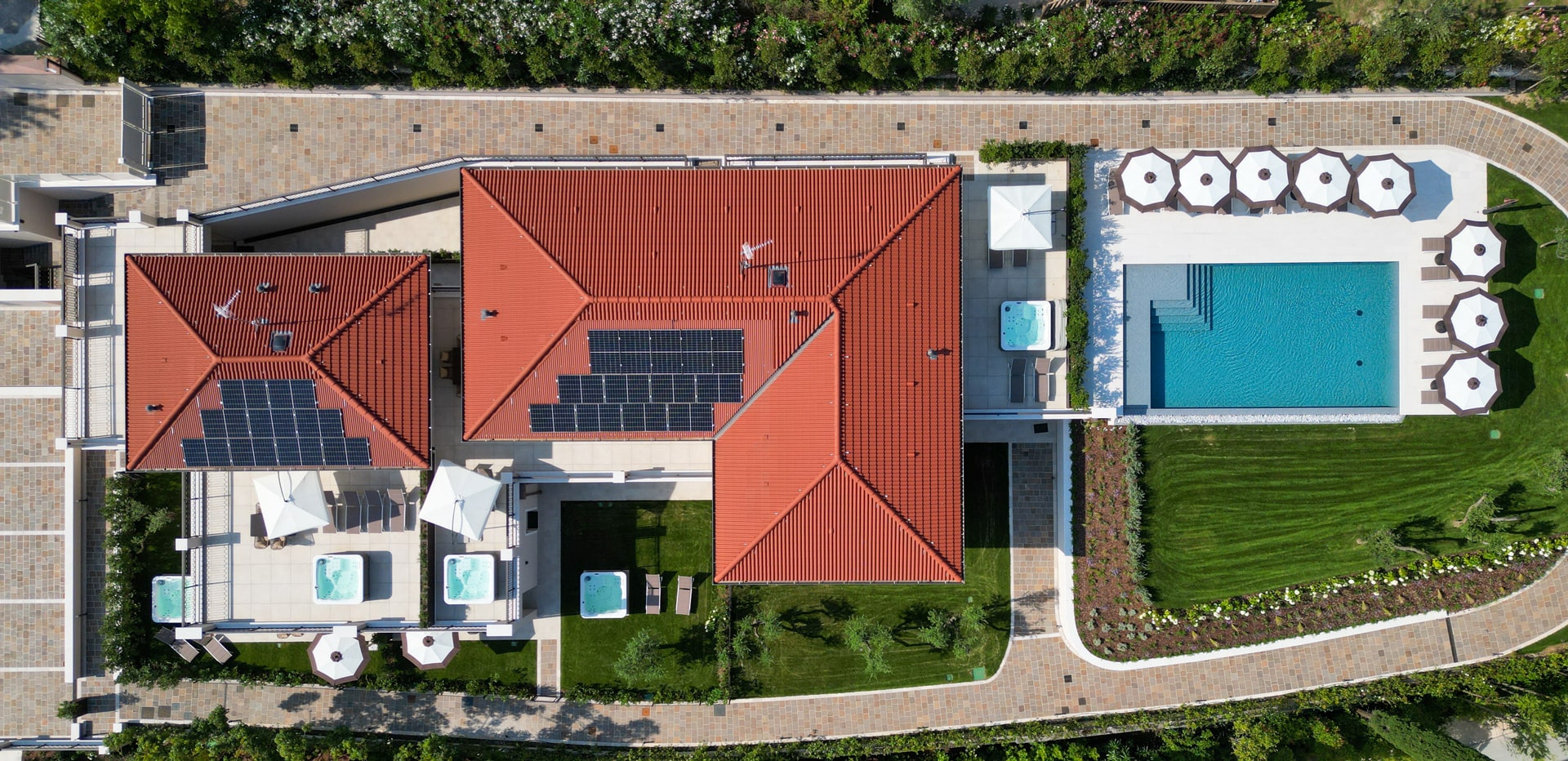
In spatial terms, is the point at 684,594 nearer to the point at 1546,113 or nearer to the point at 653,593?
the point at 653,593

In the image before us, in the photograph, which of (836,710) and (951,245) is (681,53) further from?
(836,710)

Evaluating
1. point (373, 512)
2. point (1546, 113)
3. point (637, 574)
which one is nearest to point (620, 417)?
point (637, 574)

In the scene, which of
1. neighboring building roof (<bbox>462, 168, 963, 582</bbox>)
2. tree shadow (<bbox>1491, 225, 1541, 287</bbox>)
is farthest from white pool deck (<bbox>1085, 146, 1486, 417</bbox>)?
neighboring building roof (<bbox>462, 168, 963, 582</bbox>)

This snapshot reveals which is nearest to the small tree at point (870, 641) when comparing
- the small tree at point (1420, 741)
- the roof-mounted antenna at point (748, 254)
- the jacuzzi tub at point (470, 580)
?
the jacuzzi tub at point (470, 580)

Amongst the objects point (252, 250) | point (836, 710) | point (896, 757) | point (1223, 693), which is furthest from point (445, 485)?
point (1223, 693)

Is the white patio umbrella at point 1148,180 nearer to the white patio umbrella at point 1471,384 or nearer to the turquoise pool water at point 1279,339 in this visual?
the turquoise pool water at point 1279,339

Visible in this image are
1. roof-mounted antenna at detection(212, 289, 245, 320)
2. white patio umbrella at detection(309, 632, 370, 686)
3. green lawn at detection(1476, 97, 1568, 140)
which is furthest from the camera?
green lawn at detection(1476, 97, 1568, 140)

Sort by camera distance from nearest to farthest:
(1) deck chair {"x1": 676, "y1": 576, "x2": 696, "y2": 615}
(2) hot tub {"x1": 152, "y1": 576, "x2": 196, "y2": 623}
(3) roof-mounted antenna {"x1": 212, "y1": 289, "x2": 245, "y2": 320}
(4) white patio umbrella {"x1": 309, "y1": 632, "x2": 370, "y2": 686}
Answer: (3) roof-mounted antenna {"x1": 212, "y1": 289, "x2": 245, "y2": 320} → (4) white patio umbrella {"x1": 309, "y1": 632, "x2": 370, "y2": 686} → (2) hot tub {"x1": 152, "y1": 576, "x2": 196, "y2": 623} → (1) deck chair {"x1": 676, "y1": 576, "x2": 696, "y2": 615}

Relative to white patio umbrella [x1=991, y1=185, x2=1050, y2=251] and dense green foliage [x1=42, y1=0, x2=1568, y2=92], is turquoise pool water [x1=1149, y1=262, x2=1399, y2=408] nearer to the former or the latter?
white patio umbrella [x1=991, y1=185, x2=1050, y2=251]
